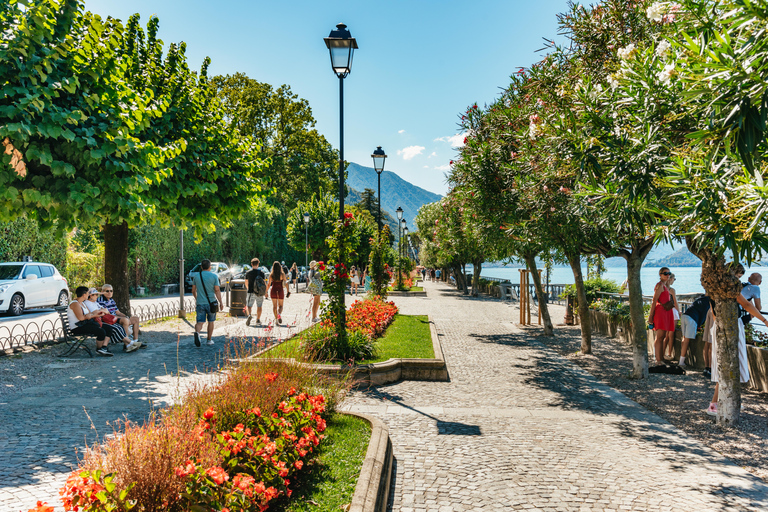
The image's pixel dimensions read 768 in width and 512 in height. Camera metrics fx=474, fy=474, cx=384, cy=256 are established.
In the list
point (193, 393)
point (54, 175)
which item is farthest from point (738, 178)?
point (54, 175)

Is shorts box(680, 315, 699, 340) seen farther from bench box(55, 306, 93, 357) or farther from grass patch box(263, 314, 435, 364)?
bench box(55, 306, 93, 357)

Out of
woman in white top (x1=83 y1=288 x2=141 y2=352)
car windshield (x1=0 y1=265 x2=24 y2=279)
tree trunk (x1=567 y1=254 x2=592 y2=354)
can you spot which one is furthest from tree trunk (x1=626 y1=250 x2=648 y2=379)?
car windshield (x1=0 y1=265 x2=24 y2=279)

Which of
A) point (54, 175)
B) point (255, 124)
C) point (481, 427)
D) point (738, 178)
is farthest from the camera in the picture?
point (255, 124)

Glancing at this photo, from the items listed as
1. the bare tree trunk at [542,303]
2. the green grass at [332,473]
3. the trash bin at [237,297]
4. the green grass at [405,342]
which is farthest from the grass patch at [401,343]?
the trash bin at [237,297]

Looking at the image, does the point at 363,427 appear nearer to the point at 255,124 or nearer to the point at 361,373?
the point at 361,373

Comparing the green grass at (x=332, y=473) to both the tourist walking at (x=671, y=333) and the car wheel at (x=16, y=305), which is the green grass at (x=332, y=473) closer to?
the tourist walking at (x=671, y=333)

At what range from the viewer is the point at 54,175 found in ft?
23.7

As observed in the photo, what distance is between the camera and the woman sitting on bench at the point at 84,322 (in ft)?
30.9

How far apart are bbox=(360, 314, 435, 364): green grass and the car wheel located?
12.4 metres

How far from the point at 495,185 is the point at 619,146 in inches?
243

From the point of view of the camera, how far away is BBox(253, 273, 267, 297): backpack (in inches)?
549

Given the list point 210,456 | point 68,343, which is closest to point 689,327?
point 210,456

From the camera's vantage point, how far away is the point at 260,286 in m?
14.0

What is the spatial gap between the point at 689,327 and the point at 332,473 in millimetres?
8270
